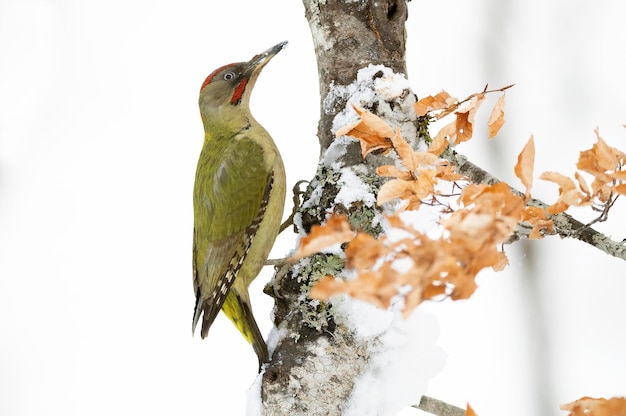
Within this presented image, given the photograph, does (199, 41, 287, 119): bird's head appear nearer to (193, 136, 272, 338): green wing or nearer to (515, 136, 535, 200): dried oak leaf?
(193, 136, 272, 338): green wing

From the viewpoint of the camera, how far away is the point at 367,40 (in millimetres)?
2740

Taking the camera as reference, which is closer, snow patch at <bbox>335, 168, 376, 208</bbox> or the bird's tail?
snow patch at <bbox>335, 168, 376, 208</bbox>

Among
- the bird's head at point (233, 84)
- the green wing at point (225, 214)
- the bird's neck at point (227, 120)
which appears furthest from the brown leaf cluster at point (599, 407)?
the bird's head at point (233, 84)

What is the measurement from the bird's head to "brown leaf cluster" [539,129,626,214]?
2398mm

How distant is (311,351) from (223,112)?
194 cm

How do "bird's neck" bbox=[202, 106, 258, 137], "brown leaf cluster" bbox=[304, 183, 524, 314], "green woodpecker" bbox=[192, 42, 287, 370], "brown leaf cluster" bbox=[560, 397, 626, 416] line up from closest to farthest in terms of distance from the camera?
"brown leaf cluster" bbox=[304, 183, 524, 314]
"brown leaf cluster" bbox=[560, 397, 626, 416]
"green woodpecker" bbox=[192, 42, 287, 370]
"bird's neck" bbox=[202, 106, 258, 137]

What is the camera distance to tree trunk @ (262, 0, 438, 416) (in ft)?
7.07

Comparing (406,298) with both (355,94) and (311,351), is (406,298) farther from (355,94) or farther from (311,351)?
(355,94)

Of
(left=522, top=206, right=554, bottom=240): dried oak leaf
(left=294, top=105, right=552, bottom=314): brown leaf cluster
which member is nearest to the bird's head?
(left=522, top=206, right=554, bottom=240): dried oak leaf

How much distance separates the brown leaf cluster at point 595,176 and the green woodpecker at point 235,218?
169 cm

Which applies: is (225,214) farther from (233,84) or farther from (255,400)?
(255,400)

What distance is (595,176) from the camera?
1.60 metres

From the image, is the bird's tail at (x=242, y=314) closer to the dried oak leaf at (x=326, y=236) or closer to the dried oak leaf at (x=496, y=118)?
the dried oak leaf at (x=496, y=118)

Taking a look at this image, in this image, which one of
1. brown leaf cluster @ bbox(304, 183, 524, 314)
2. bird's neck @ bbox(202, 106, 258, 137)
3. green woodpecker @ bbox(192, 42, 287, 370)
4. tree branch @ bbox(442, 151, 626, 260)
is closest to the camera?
brown leaf cluster @ bbox(304, 183, 524, 314)
